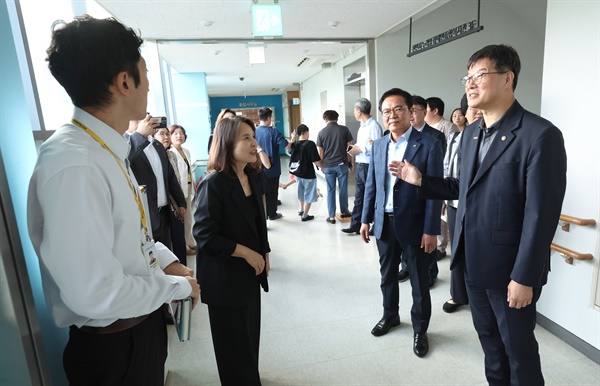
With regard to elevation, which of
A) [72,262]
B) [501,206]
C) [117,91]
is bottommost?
[501,206]

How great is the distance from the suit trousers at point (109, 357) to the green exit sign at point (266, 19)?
3538 millimetres

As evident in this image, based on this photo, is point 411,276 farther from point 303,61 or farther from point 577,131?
point 303,61

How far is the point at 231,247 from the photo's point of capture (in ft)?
5.44

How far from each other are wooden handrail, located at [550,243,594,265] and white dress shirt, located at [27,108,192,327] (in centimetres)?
243

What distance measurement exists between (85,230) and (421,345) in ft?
7.27

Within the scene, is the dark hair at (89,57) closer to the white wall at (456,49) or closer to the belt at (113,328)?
the belt at (113,328)

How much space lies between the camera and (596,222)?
6.76 ft

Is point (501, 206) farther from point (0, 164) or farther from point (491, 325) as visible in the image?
point (0, 164)

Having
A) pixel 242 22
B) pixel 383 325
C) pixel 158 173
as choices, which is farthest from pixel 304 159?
pixel 383 325

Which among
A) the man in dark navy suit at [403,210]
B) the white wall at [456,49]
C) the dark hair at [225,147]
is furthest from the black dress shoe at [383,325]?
the white wall at [456,49]

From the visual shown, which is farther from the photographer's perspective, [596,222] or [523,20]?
[523,20]

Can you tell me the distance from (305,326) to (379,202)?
3.77ft

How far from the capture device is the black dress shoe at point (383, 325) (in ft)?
8.22

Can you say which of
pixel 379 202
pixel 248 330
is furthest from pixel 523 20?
pixel 248 330
